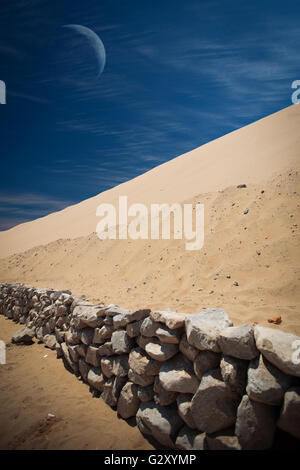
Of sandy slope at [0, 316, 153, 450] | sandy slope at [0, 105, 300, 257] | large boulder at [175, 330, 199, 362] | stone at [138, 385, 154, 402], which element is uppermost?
sandy slope at [0, 105, 300, 257]

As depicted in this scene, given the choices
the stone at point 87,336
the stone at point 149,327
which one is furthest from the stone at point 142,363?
the stone at point 87,336

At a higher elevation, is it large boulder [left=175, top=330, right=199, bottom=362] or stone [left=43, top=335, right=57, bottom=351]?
large boulder [left=175, top=330, right=199, bottom=362]

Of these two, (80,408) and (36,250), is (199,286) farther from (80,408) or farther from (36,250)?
(36,250)

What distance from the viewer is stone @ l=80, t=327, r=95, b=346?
4.91m

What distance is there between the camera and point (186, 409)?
3070mm

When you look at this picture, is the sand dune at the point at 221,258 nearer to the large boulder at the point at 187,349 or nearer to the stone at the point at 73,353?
the large boulder at the point at 187,349

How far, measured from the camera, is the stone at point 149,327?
3641mm

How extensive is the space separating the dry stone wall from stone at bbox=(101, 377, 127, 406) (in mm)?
13

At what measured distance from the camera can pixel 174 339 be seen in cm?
335

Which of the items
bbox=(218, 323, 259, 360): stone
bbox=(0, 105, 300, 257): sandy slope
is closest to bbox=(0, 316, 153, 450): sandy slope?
bbox=(218, 323, 259, 360): stone

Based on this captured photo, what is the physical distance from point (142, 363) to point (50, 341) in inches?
157

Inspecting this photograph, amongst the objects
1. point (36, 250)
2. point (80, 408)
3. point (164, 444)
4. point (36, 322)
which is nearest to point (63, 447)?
point (80, 408)

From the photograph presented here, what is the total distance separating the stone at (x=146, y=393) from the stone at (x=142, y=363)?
0.76 feet

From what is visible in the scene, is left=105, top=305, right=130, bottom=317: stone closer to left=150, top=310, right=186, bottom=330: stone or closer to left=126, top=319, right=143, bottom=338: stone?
left=126, top=319, right=143, bottom=338: stone
